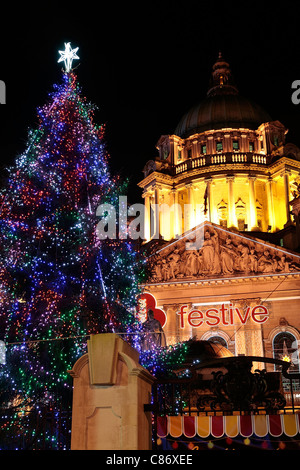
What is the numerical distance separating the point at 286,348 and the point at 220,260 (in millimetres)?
8062

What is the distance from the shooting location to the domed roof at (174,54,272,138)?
6800cm

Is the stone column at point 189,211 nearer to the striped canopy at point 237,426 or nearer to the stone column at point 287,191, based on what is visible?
the stone column at point 287,191

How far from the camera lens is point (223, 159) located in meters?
62.8

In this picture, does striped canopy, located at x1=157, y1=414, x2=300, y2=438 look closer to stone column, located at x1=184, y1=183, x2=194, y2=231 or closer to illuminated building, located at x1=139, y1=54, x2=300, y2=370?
illuminated building, located at x1=139, y1=54, x2=300, y2=370

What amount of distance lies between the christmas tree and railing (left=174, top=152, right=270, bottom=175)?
→ 147ft

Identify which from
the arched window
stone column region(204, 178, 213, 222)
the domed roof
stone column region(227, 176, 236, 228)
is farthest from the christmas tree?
the domed roof

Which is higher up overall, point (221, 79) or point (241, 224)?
point (221, 79)

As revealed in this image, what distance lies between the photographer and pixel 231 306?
4056 centimetres

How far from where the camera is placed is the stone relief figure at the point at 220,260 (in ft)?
133

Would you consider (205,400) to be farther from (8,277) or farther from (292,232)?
(292,232)

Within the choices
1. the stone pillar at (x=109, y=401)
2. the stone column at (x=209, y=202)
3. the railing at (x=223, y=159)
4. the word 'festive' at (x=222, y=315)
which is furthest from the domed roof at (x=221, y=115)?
the stone pillar at (x=109, y=401)

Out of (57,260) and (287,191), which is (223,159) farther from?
(57,260)

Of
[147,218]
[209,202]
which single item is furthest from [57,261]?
[147,218]

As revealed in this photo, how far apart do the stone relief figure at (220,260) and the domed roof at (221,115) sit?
29.4 meters
